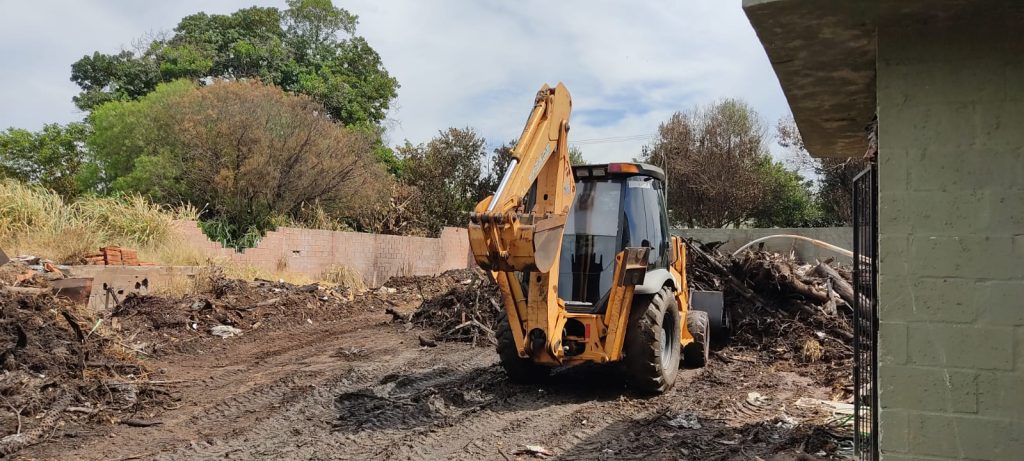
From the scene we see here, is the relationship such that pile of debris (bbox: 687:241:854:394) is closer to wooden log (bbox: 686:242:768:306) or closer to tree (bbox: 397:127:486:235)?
wooden log (bbox: 686:242:768:306)

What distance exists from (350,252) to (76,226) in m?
7.54

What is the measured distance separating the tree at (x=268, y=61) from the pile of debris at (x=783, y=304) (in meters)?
26.1

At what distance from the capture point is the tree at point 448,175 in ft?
92.8

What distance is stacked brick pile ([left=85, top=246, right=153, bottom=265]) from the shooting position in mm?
12625

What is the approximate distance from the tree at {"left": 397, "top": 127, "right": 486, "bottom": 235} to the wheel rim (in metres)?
20.3

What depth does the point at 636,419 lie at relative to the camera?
22.0ft

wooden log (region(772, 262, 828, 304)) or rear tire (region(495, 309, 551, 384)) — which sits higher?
wooden log (region(772, 262, 828, 304))

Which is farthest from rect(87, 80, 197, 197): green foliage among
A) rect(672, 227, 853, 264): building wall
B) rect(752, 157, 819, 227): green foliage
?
rect(752, 157, 819, 227): green foliage

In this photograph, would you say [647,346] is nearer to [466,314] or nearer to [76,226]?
[466,314]

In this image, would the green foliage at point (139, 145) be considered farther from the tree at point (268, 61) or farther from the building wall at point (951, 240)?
the building wall at point (951, 240)

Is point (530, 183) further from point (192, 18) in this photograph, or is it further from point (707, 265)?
point (192, 18)

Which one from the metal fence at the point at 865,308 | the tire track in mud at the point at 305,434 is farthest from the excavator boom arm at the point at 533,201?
the metal fence at the point at 865,308

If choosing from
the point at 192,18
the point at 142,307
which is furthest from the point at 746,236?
the point at 192,18

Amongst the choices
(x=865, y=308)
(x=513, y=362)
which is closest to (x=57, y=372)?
(x=513, y=362)
